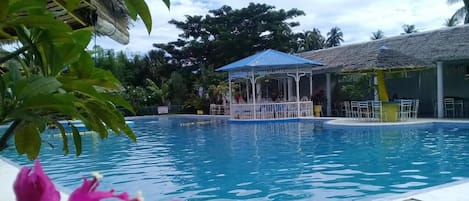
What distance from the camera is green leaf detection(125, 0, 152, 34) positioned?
30.7 inches

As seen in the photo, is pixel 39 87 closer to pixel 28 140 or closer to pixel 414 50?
pixel 28 140

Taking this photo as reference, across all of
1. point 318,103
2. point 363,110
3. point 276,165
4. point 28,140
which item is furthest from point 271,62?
point 28,140

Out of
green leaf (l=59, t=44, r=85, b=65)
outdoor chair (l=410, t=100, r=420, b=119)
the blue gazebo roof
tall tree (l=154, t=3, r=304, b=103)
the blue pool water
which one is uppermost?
tall tree (l=154, t=3, r=304, b=103)

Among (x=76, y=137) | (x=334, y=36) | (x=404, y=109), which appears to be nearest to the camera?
(x=76, y=137)

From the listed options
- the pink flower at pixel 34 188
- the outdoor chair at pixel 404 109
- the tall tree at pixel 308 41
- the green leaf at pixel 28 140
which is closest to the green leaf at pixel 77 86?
the green leaf at pixel 28 140

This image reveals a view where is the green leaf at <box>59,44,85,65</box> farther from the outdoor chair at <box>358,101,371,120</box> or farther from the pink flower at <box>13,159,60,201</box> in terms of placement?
the outdoor chair at <box>358,101,371,120</box>

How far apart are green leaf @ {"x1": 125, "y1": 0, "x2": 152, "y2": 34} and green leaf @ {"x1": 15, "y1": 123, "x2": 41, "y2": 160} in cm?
31

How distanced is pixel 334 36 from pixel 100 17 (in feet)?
171

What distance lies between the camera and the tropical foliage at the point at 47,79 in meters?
0.71

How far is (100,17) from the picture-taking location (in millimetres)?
1980

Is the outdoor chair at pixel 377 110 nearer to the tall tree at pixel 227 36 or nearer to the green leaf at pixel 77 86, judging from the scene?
the green leaf at pixel 77 86

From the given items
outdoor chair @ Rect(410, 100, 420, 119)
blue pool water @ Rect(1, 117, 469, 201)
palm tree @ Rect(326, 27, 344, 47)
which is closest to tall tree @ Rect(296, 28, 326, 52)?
palm tree @ Rect(326, 27, 344, 47)

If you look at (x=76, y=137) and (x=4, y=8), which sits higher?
(x=4, y=8)

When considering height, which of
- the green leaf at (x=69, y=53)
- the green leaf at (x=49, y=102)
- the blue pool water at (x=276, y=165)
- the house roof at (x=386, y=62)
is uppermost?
the house roof at (x=386, y=62)
